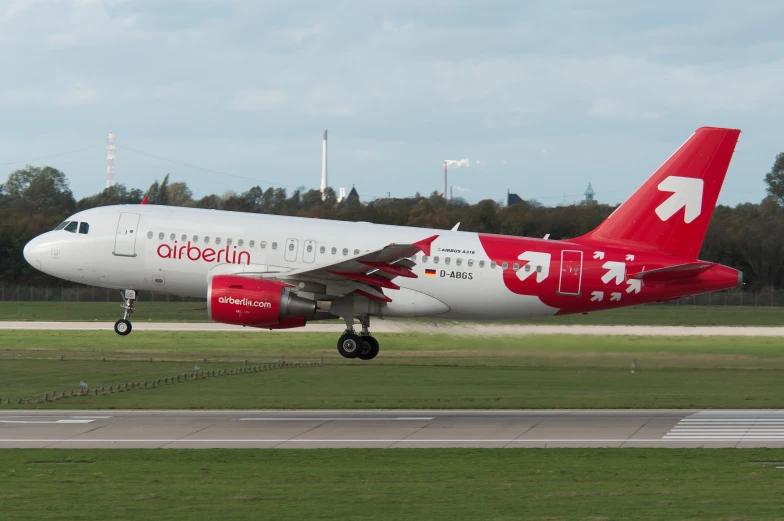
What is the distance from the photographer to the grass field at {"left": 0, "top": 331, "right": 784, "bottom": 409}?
4366cm

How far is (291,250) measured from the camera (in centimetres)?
3838

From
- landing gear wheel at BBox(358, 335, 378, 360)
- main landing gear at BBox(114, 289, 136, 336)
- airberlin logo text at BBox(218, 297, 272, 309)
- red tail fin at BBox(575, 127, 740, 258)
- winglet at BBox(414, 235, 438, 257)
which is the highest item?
red tail fin at BBox(575, 127, 740, 258)

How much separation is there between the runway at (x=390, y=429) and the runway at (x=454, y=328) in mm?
3466

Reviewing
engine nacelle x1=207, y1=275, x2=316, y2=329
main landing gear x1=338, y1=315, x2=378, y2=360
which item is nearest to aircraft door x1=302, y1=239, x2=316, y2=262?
engine nacelle x1=207, y1=275, x2=316, y2=329

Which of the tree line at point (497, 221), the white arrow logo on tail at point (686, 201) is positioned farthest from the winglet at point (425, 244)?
the tree line at point (497, 221)

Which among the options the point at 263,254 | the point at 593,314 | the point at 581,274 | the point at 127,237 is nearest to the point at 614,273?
the point at 581,274

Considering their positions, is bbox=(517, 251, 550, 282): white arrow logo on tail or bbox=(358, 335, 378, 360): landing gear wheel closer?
bbox=(517, 251, 550, 282): white arrow logo on tail

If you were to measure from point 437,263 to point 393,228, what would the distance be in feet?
6.80

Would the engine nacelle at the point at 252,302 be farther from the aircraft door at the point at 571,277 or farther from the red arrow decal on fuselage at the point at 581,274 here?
the aircraft door at the point at 571,277

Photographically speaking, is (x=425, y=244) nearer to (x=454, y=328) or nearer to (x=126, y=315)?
(x=454, y=328)

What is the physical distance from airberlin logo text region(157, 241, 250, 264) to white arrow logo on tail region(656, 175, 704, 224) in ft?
49.5

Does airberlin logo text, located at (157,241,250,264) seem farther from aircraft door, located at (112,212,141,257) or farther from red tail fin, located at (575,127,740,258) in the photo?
red tail fin, located at (575,127,740,258)

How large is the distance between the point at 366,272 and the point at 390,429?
225 inches
